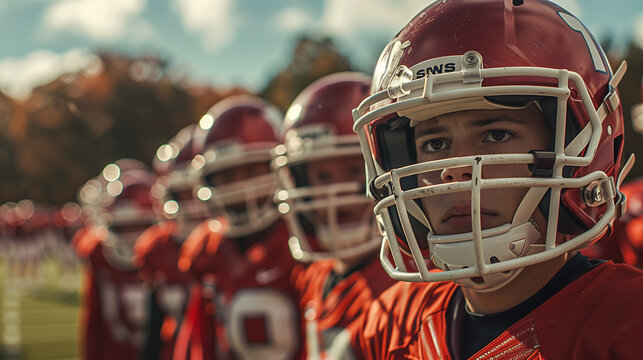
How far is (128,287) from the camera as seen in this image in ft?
17.2

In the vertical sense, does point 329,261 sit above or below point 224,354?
above

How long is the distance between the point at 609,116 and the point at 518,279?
1.23 feet

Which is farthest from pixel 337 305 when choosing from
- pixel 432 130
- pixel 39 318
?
pixel 39 318

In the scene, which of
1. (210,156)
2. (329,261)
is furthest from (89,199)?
(329,261)

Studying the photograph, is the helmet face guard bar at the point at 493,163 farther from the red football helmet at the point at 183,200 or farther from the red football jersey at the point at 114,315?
the red football jersey at the point at 114,315

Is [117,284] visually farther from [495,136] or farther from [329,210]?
[495,136]

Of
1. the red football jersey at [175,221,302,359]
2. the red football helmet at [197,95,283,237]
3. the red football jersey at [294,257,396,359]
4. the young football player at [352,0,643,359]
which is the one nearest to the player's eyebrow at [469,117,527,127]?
the young football player at [352,0,643,359]

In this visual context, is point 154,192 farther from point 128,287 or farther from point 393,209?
point 393,209

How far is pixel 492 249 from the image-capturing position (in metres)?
1.17

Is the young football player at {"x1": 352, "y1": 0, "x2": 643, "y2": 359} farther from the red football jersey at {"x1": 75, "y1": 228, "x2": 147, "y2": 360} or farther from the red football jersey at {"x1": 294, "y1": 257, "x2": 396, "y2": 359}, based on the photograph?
the red football jersey at {"x1": 75, "y1": 228, "x2": 147, "y2": 360}

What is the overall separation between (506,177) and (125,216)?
15.3 ft

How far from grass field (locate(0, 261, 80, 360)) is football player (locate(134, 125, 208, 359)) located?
11.9 ft

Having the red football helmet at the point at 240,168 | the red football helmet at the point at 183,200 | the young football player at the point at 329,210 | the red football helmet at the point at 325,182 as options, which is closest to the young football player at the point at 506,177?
the young football player at the point at 329,210

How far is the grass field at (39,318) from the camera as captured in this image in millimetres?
7797
